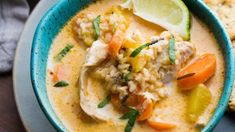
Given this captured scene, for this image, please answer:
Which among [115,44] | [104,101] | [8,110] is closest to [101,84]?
[104,101]

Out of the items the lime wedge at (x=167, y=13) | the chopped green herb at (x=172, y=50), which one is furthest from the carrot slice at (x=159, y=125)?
the lime wedge at (x=167, y=13)

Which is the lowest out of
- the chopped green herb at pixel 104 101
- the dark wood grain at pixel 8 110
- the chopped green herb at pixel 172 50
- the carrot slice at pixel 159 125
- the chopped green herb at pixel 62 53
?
the dark wood grain at pixel 8 110

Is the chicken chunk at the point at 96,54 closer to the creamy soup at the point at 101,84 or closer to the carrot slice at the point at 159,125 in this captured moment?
the creamy soup at the point at 101,84

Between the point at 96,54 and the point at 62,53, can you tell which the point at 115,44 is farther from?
the point at 62,53

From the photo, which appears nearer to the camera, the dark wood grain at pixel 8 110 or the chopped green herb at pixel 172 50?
the chopped green herb at pixel 172 50

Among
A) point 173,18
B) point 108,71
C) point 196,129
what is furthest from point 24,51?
point 196,129

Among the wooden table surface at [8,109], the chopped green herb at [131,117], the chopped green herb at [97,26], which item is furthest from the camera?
the wooden table surface at [8,109]

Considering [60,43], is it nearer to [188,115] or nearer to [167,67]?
[167,67]
